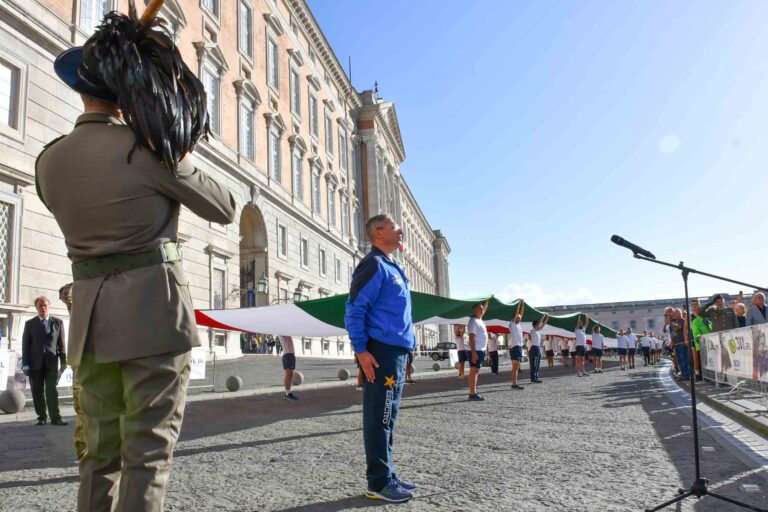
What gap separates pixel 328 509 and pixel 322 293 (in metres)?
35.5

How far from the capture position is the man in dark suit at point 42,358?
8.63 m

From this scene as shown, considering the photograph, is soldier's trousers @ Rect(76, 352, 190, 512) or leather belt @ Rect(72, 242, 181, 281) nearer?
soldier's trousers @ Rect(76, 352, 190, 512)

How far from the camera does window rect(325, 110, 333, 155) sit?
43003mm

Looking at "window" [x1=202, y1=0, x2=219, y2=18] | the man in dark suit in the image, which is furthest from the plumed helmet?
"window" [x1=202, y1=0, x2=219, y2=18]

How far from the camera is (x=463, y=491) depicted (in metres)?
4.00

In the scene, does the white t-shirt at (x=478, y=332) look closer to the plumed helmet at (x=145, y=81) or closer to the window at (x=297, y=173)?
the plumed helmet at (x=145, y=81)

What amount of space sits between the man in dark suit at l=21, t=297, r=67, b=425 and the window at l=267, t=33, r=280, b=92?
25181mm

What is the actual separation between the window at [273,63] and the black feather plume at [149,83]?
31.2m

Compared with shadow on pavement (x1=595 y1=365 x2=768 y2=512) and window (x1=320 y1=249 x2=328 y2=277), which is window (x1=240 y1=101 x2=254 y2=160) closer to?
window (x1=320 y1=249 x2=328 y2=277)

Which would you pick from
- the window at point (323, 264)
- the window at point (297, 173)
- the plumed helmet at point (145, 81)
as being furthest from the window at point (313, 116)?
the plumed helmet at point (145, 81)

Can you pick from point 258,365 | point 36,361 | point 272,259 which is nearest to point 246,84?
point 272,259

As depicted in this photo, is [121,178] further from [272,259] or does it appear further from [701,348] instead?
[272,259]

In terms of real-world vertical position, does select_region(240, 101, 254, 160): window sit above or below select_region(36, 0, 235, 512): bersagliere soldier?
above

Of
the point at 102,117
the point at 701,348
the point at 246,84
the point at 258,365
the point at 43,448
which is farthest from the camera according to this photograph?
the point at 246,84
